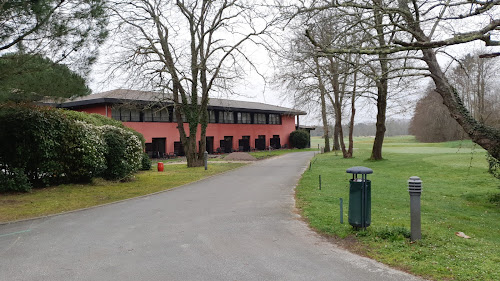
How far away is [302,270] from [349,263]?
765 mm

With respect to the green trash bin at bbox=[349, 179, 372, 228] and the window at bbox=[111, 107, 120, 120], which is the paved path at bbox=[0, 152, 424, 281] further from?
the window at bbox=[111, 107, 120, 120]

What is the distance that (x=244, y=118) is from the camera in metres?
48.8

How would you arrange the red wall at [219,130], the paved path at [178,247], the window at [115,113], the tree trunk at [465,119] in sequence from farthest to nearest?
the red wall at [219,130] → the window at [115,113] → the tree trunk at [465,119] → the paved path at [178,247]

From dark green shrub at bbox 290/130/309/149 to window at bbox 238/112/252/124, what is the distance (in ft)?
30.2

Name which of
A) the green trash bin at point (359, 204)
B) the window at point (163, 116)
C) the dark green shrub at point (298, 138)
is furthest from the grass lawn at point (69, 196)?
the dark green shrub at point (298, 138)


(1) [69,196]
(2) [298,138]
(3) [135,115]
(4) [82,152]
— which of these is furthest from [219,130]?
(1) [69,196]

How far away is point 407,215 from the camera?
887 centimetres

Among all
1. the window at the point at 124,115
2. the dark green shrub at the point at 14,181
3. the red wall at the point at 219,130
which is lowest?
the dark green shrub at the point at 14,181

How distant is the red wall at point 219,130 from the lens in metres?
33.8

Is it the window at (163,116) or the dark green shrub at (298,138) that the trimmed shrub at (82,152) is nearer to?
the window at (163,116)

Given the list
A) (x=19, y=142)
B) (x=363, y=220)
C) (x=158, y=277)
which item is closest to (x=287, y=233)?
(x=363, y=220)

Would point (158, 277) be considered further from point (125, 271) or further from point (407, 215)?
point (407, 215)

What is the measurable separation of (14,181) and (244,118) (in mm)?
37777

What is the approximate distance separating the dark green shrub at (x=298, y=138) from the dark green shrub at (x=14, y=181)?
45625 millimetres
